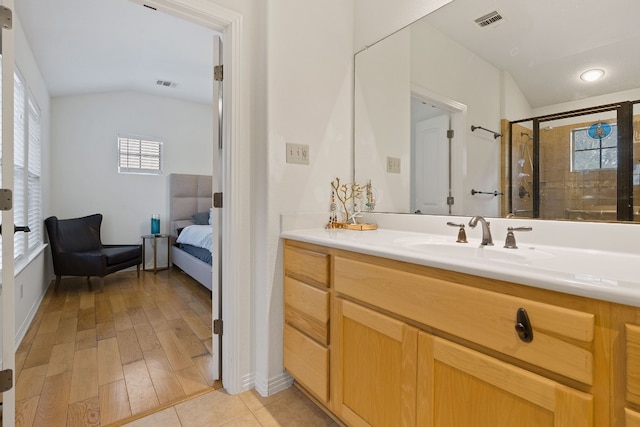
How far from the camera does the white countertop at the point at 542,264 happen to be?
63 centimetres

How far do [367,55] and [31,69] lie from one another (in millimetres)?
3105

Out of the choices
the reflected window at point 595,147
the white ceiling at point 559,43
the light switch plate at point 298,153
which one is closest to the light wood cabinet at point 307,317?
the light switch plate at point 298,153

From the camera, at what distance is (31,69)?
287 centimetres

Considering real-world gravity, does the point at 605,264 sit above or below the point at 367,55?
below

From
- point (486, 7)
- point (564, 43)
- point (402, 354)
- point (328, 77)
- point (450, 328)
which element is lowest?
point (402, 354)

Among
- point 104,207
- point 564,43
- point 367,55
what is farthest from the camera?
point 104,207

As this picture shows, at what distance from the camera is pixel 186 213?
4.79 metres

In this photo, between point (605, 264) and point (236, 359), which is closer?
point (605, 264)

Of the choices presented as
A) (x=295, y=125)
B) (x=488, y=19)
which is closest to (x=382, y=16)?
(x=488, y=19)

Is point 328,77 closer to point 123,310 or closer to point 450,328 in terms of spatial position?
point 450,328

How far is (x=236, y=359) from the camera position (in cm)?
168

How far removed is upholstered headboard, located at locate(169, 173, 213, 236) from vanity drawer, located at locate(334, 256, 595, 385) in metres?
4.02

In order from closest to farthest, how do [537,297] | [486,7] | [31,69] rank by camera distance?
[537,297] → [486,7] → [31,69]

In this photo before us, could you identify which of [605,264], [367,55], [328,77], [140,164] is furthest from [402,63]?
[140,164]
